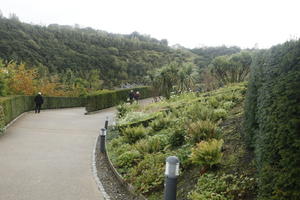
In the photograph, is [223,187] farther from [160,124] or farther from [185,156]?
[160,124]

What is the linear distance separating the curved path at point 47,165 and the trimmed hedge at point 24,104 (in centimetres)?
106

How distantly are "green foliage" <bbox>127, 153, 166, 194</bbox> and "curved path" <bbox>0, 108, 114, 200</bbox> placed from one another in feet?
2.60

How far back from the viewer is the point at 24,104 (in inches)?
832

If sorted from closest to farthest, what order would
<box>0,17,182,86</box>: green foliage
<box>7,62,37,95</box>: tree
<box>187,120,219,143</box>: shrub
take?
1. <box>187,120,219,143</box>: shrub
2. <box>7,62,37,95</box>: tree
3. <box>0,17,182,86</box>: green foliage

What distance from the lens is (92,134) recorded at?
1347 centimetres

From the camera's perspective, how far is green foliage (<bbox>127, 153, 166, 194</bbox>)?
17.9ft

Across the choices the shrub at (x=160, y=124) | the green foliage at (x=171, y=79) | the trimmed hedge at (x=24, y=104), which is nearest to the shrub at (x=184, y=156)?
the shrub at (x=160, y=124)

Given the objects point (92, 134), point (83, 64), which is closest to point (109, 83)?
point (83, 64)

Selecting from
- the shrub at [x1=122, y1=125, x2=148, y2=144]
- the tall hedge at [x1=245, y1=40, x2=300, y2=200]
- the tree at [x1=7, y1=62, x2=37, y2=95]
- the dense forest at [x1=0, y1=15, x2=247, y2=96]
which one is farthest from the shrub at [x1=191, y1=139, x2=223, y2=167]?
the dense forest at [x1=0, y1=15, x2=247, y2=96]

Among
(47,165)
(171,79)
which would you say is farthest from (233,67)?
(47,165)

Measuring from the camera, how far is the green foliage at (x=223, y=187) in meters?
4.17

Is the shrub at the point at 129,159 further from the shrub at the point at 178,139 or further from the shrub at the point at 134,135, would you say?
the shrub at the point at 134,135

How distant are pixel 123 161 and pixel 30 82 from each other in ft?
75.7

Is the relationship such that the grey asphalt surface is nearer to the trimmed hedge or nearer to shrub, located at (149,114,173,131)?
the trimmed hedge
